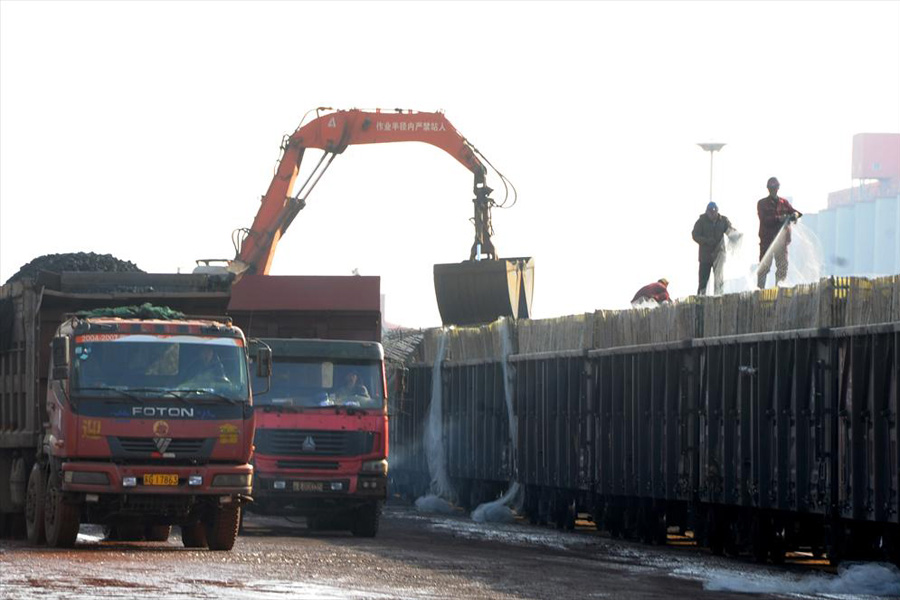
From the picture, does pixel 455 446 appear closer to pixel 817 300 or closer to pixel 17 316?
pixel 17 316

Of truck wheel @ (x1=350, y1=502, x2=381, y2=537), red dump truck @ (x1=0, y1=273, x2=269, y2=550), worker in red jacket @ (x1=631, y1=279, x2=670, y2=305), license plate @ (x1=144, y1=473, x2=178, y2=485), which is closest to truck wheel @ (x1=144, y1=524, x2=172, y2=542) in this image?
red dump truck @ (x1=0, y1=273, x2=269, y2=550)

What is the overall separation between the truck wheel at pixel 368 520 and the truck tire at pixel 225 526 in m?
4.49

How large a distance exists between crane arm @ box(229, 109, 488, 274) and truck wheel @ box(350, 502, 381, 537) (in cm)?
1323

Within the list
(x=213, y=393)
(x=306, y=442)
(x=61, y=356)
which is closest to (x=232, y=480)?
(x=213, y=393)

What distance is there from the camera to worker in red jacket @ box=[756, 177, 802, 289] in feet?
80.5

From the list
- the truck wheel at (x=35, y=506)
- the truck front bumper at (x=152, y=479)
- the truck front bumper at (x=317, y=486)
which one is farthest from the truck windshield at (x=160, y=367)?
the truck front bumper at (x=317, y=486)

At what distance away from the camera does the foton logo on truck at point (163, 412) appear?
22.2 meters

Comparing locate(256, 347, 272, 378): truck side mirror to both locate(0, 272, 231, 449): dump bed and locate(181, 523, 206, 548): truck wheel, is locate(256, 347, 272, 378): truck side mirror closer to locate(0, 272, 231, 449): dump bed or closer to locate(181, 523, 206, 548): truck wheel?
locate(0, 272, 231, 449): dump bed

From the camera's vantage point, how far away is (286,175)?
1596 inches

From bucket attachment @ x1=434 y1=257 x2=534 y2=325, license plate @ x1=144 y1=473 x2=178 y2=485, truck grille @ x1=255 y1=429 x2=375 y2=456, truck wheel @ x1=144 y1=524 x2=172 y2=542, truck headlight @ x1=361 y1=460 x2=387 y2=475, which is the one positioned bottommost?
truck wheel @ x1=144 y1=524 x2=172 y2=542

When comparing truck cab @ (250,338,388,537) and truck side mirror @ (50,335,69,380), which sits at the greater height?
truck side mirror @ (50,335,69,380)

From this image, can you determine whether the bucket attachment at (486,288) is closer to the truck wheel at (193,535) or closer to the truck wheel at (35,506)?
the truck wheel at (193,535)

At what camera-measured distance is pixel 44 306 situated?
23750 millimetres

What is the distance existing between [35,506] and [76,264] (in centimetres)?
484
